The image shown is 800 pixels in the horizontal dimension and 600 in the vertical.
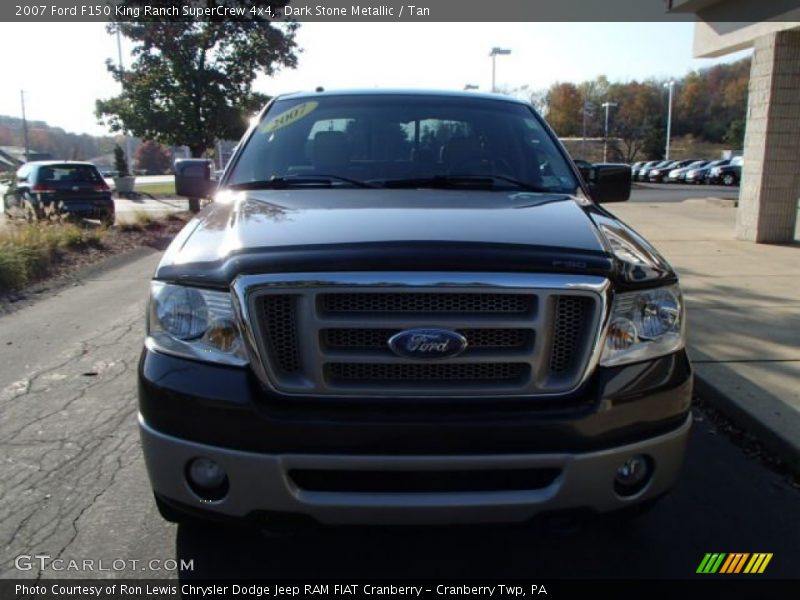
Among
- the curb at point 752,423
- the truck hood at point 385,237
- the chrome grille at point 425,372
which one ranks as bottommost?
the curb at point 752,423

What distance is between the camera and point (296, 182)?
3490 mm

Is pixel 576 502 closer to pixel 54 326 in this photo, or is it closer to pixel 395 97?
pixel 395 97

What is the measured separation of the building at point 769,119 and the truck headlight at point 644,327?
9.89m

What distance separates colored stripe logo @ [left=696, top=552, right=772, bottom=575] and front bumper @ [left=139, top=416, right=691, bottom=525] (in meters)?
0.81

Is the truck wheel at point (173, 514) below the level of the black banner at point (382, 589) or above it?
above

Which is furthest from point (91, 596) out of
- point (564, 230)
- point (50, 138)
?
point (50, 138)

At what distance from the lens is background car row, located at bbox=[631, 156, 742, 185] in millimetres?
42375

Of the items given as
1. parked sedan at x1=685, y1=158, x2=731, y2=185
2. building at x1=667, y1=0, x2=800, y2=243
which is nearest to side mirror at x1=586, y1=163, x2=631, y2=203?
building at x1=667, y1=0, x2=800, y2=243

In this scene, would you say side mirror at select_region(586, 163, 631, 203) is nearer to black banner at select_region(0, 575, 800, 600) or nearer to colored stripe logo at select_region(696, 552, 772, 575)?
colored stripe logo at select_region(696, 552, 772, 575)

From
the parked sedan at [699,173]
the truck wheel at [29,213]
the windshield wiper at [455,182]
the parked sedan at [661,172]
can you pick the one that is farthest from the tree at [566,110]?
the windshield wiper at [455,182]

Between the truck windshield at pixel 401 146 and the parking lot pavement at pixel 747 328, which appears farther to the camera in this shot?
the parking lot pavement at pixel 747 328

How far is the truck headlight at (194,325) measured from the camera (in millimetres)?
2279

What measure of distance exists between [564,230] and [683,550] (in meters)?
1.42

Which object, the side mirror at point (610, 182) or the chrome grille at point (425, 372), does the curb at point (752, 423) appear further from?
the chrome grille at point (425, 372)
